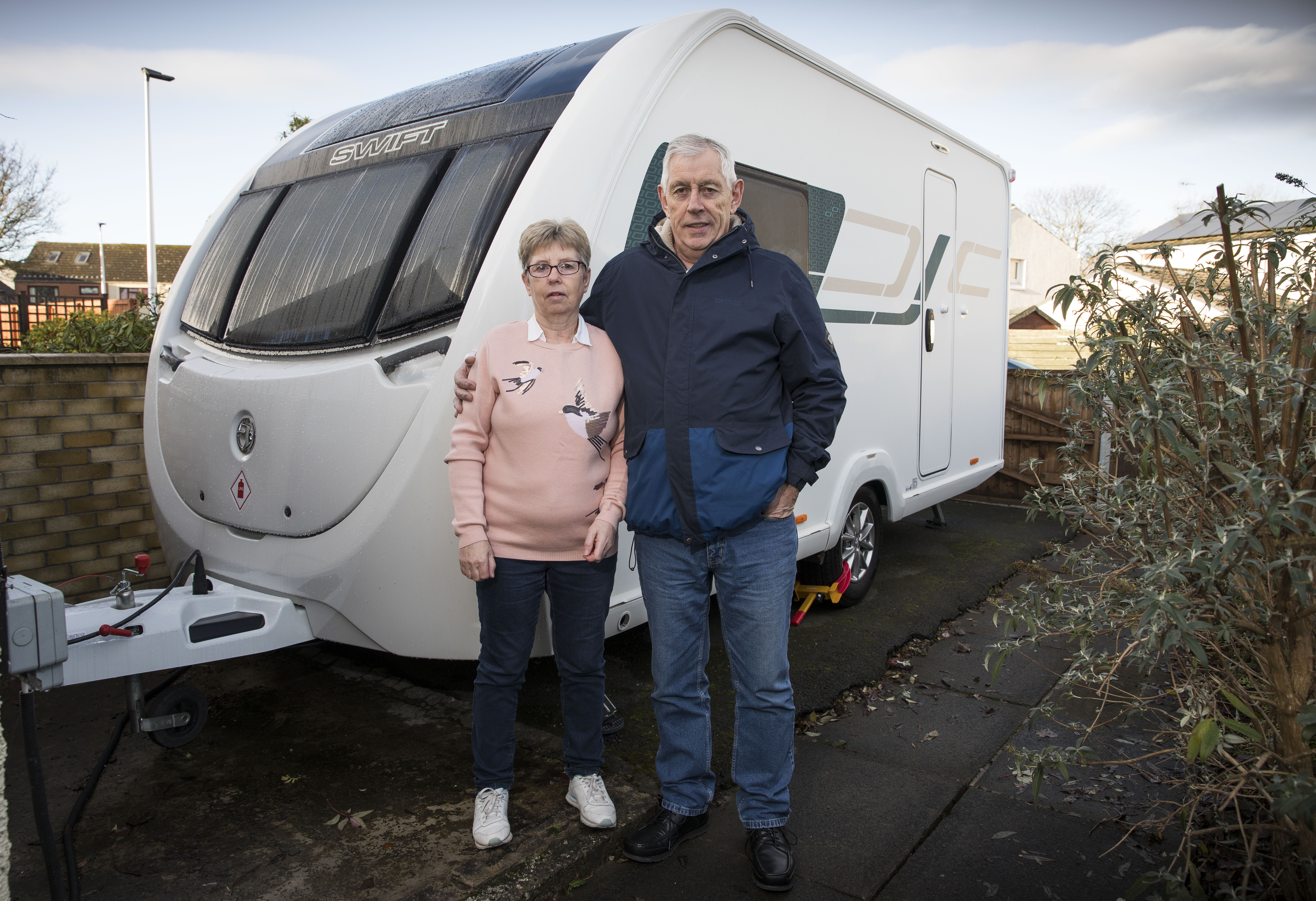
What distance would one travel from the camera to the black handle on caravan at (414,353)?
2.71 meters

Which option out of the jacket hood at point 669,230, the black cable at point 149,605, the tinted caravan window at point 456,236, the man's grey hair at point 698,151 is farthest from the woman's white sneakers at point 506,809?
the man's grey hair at point 698,151

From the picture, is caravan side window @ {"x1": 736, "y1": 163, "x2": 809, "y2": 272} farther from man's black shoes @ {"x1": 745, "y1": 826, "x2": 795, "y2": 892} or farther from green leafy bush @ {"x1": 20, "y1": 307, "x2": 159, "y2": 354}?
green leafy bush @ {"x1": 20, "y1": 307, "x2": 159, "y2": 354}

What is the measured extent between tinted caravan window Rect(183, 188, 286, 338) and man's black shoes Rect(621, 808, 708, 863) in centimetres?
242

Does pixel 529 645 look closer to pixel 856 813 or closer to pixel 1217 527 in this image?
pixel 856 813

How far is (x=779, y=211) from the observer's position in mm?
3883

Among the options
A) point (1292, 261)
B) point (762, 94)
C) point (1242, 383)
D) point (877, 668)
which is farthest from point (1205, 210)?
point (877, 668)

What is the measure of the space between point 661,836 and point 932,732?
1.41 metres

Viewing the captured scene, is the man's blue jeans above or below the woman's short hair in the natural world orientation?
below

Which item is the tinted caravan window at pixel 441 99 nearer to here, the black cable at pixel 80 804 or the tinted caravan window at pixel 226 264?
the tinted caravan window at pixel 226 264

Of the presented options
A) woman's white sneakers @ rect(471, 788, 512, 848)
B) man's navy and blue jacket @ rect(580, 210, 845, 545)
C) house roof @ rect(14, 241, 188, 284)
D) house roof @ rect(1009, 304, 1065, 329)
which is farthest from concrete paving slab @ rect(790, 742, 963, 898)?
house roof @ rect(14, 241, 188, 284)

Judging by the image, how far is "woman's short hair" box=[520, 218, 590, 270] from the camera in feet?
8.04

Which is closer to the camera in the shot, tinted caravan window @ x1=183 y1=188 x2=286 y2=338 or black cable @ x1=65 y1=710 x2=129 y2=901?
black cable @ x1=65 y1=710 x2=129 y2=901

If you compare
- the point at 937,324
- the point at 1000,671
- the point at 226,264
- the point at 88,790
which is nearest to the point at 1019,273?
the point at 937,324

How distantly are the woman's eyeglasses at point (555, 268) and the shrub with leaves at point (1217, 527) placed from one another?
127cm
